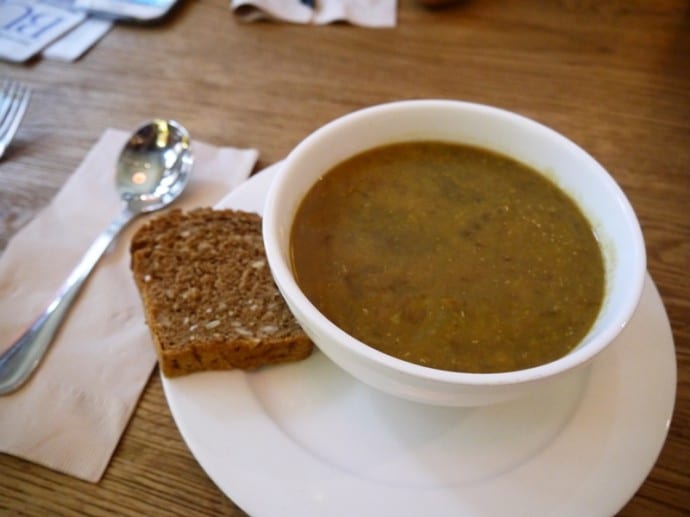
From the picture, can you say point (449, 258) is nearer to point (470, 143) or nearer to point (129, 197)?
point (470, 143)

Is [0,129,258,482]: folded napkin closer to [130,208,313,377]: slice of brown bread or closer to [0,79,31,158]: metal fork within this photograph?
[130,208,313,377]: slice of brown bread

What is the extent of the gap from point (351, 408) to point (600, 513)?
1.43 feet

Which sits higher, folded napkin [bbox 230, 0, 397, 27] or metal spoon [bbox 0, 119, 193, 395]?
folded napkin [bbox 230, 0, 397, 27]

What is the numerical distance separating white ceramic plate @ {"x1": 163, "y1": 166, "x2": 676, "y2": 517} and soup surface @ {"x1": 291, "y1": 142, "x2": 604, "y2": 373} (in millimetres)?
144

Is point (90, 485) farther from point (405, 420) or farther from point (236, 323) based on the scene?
point (405, 420)

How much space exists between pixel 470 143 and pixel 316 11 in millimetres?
1217

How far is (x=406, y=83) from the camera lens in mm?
2020

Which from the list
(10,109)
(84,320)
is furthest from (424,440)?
(10,109)

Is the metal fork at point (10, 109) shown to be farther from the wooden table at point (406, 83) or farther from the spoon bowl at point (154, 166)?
the spoon bowl at point (154, 166)

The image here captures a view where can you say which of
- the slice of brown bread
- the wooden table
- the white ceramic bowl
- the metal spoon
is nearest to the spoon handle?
the metal spoon

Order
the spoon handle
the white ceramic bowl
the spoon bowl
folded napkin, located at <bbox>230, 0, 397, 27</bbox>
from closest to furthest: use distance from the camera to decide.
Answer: the white ceramic bowl → the spoon handle → the spoon bowl → folded napkin, located at <bbox>230, 0, 397, 27</bbox>

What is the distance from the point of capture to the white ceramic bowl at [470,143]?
2.90ft

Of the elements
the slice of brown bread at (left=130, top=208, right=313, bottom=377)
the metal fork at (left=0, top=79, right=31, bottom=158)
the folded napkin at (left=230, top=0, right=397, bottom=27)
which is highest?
the folded napkin at (left=230, top=0, right=397, bottom=27)

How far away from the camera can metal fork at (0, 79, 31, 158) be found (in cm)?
171
